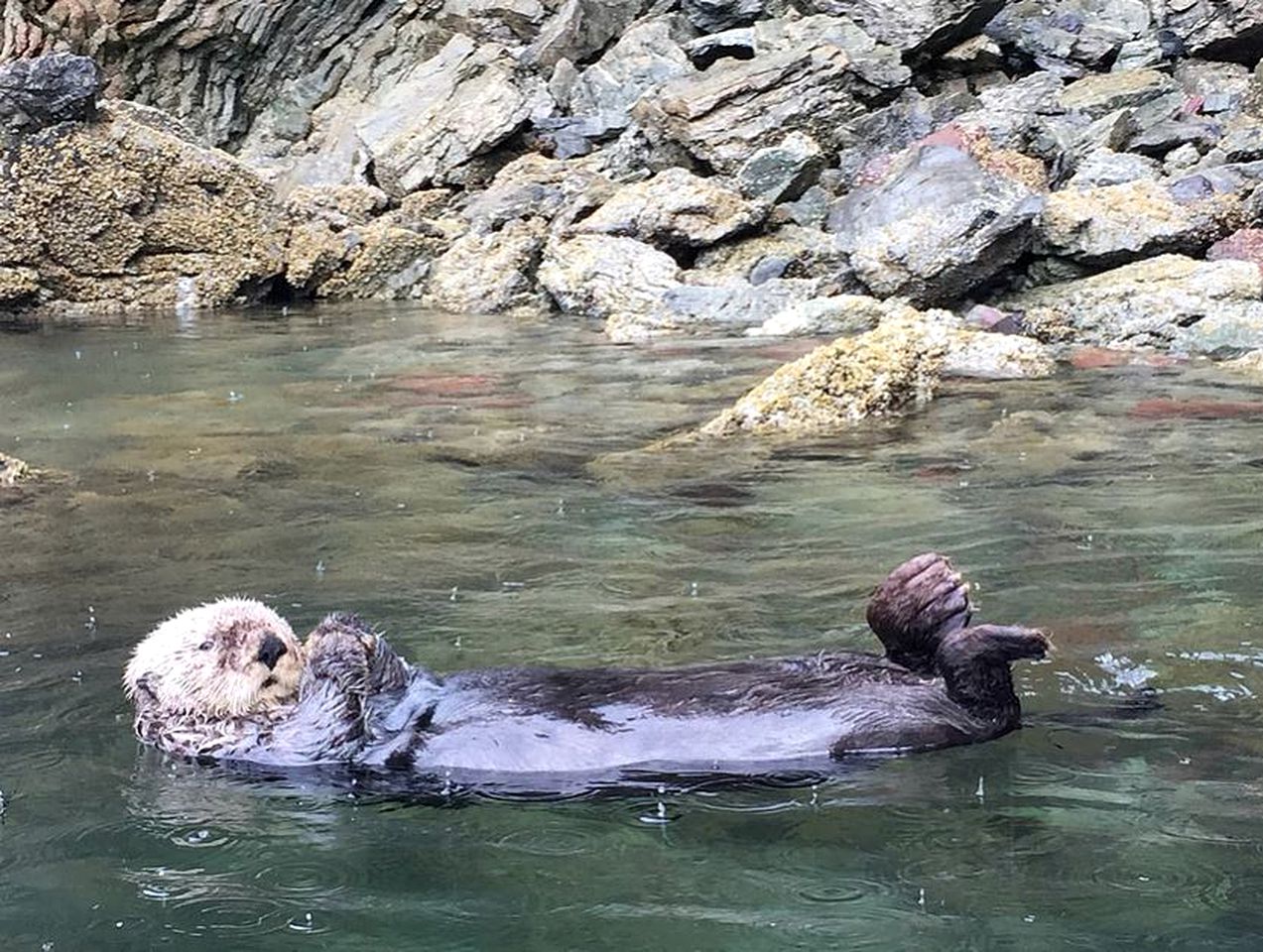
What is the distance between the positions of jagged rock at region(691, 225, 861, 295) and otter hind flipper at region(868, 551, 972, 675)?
12.8 meters

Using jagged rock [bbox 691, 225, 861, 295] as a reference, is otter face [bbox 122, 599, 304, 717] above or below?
below

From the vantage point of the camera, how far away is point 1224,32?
81.8 ft

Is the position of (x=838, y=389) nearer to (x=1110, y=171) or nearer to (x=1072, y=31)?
(x=1110, y=171)

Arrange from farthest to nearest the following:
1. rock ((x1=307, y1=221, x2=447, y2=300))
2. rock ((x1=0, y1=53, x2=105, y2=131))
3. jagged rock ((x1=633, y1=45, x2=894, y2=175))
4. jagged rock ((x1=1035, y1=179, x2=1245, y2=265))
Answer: jagged rock ((x1=633, y1=45, x2=894, y2=175))
rock ((x1=307, y1=221, x2=447, y2=300))
rock ((x1=0, y1=53, x2=105, y2=131))
jagged rock ((x1=1035, y1=179, x2=1245, y2=265))

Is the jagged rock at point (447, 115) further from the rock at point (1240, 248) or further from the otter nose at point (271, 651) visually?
the otter nose at point (271, 651)

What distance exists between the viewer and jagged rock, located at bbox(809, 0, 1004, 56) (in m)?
25.8

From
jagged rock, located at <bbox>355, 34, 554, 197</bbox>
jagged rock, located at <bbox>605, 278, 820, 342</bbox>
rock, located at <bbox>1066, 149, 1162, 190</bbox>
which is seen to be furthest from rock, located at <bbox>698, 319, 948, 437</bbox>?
jagged rock, located at <bbox>355, 34, 554, 197</bbox>

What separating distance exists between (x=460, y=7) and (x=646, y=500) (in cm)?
2751

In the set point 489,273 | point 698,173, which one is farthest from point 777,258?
point 698,173

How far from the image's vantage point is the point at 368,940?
10.5ft

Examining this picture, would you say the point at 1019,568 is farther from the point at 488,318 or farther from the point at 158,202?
the point at 158,202

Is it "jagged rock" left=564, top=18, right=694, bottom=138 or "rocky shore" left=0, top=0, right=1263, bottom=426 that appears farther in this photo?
"jagged rock" left=564, top=18, right=694, bottom=138

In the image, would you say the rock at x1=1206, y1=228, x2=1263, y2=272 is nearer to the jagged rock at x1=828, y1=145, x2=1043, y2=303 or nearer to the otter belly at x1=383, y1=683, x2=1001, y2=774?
the jagged rock at x1=828, y1=145, x2=1043, y2=303

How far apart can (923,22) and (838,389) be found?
59.7 ft
